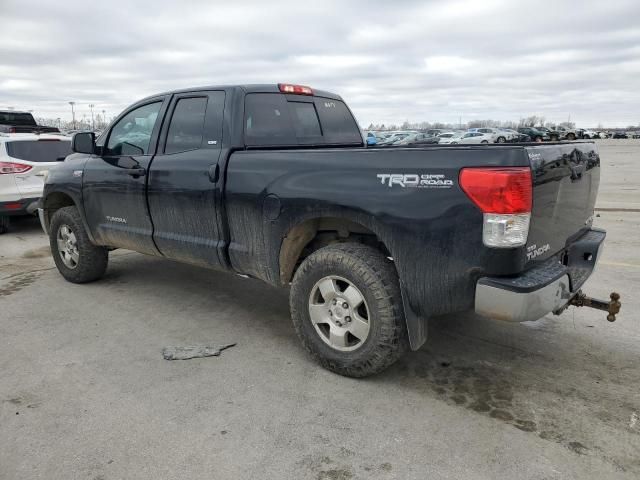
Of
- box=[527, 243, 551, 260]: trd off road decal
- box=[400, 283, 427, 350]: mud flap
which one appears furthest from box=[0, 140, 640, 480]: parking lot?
box=[527, 243, 551, 260]: trd off road decal

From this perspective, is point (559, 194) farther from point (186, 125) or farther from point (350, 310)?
point (186, 125)

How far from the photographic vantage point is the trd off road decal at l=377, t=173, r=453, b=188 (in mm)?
Result: 2832

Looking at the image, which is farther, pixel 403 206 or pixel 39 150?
pixel 39 150

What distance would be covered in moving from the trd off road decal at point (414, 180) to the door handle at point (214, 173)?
1426mm

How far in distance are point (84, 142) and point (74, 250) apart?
1.27 m

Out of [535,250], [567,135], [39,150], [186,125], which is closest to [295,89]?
[186,125]

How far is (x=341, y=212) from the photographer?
10.8ft

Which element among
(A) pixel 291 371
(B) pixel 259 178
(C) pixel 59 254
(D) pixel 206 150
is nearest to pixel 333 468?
(A) pixel 291 371

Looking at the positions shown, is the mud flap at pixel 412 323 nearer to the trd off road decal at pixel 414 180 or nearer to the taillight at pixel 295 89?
the trd off road decal at pixel 414 180

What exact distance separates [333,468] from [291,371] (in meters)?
1.09

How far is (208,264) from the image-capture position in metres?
4.27

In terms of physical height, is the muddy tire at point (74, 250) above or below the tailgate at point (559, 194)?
below

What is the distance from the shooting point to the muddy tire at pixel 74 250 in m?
5.49

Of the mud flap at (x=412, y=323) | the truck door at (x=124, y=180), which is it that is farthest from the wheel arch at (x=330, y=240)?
the truck door at (x=124, y=180)
